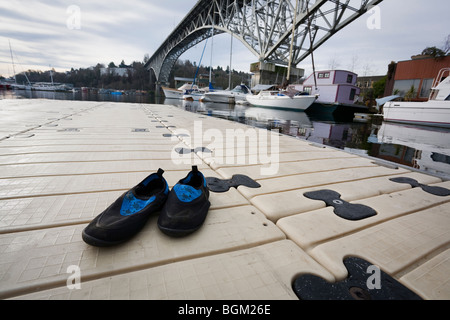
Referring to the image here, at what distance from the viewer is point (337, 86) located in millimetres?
19844

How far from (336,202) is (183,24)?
45264mm

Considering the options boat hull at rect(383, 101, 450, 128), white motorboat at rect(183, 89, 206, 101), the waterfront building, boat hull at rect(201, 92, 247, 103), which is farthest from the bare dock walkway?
white motorboat at rect(183, 89, 206, 101)

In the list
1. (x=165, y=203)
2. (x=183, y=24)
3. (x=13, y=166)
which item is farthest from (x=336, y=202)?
(x=183, y=24)

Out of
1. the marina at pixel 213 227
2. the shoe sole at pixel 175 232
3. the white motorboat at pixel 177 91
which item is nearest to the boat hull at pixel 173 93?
the white motorboat at pixel 177 91

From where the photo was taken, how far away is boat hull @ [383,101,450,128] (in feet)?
30.6

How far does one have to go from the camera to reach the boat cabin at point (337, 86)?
65.6 ft

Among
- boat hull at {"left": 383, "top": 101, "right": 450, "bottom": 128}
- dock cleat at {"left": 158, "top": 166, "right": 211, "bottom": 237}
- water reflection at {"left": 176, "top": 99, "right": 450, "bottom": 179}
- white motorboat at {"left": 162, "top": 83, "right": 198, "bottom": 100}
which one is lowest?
water reflection at {"left": 176, "top": 99, "right": 450, "bottom": 179}

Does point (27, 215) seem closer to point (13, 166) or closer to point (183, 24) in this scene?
point (13, 166)

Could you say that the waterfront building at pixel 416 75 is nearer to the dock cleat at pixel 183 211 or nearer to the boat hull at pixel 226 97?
the boat hull at pixel 226 97

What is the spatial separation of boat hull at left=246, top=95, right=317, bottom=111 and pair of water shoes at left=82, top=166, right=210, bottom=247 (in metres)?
16.6

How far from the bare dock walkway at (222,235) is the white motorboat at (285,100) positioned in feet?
50.4

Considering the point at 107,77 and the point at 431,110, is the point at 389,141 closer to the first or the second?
the point at 431,110

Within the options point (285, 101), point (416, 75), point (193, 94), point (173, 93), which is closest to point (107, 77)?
point (173, 93)

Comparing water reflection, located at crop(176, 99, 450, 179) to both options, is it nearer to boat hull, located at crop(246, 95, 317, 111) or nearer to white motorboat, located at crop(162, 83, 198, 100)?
boat hull, located at crop(246, 95, 317, 111)
